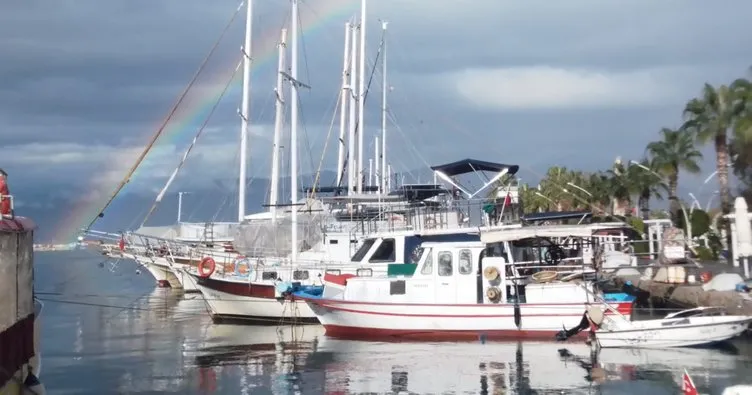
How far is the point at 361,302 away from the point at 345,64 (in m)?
24.6

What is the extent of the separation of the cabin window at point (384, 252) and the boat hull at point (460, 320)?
5068 mm

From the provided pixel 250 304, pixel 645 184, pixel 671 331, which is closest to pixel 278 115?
Result: pixel 250 304

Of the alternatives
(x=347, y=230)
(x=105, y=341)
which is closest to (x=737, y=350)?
(x=347, y=230)

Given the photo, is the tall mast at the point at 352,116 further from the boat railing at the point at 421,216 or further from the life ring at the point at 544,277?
the life ring at the point at 544,277

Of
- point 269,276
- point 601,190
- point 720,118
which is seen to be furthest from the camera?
point 601,190

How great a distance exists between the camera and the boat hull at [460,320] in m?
27.1

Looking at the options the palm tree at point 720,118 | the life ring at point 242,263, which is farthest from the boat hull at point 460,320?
the palm tree at point 720,118

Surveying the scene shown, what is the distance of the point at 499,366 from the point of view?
2378 cm

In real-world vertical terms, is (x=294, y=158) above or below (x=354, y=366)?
above

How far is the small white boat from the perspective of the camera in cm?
2472

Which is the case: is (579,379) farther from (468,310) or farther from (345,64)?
(345,64)

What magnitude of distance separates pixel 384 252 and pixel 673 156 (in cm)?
2912

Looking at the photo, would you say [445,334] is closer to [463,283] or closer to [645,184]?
[463,283]

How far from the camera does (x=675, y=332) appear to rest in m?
25.0
